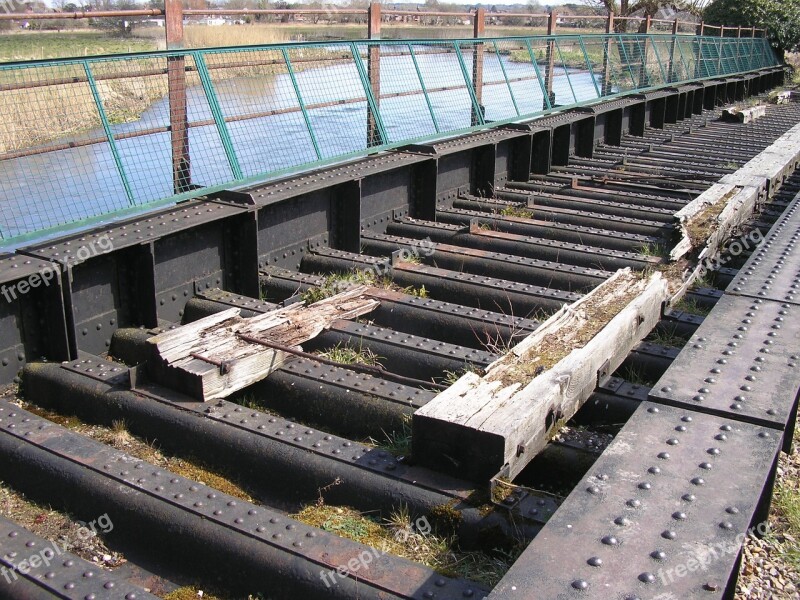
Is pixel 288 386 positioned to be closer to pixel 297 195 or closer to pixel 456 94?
pixel 297 195

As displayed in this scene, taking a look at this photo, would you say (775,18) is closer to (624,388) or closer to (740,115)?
(740,115)

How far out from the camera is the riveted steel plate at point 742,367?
3.67 metres

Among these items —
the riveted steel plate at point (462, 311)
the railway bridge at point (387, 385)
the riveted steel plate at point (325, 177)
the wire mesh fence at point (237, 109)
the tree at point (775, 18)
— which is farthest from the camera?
the tree at point (775, 18)

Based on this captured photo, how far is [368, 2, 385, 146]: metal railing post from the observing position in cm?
1023

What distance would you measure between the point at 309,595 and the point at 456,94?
2160 cm

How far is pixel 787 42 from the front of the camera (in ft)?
132

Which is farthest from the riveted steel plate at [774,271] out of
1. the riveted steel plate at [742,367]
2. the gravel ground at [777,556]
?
the gravel ground at [777,556]

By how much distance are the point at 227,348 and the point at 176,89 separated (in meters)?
2.93

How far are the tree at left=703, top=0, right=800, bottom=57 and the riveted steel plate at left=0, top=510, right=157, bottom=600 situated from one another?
4233cm

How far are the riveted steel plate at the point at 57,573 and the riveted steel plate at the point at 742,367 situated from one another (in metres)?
2.34

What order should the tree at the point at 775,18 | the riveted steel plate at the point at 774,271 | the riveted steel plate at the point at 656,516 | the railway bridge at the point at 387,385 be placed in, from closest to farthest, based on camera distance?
the riveted steel plate at the point at 656,516 < the railway bridge at the point at 387,385 < the riveted steel plate at the point at 774,271 < the tree at the point at 775,18

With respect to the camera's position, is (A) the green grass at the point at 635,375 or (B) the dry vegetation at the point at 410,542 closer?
(B) the dry vegetation at the point at 410,542

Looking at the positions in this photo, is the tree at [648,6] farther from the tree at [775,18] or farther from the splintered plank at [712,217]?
the splintered plank at [712,217]

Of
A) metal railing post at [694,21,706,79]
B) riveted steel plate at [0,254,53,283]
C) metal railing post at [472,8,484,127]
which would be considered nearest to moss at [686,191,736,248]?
metal railing post at [472,8,484,127]
